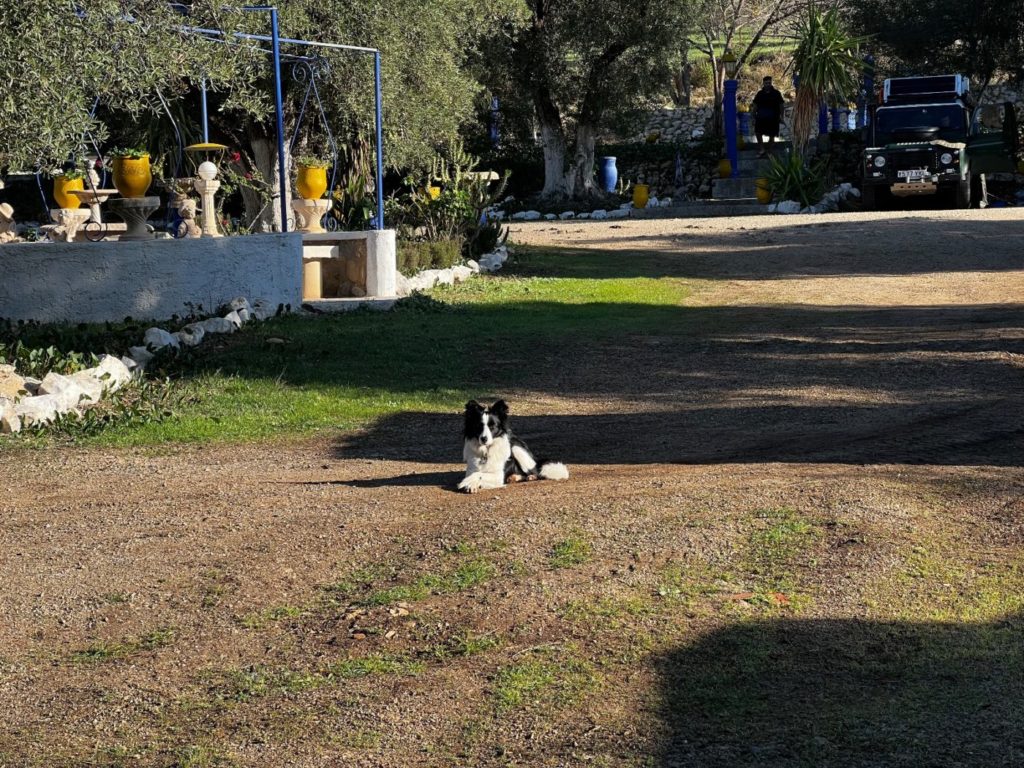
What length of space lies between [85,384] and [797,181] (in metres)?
22.2

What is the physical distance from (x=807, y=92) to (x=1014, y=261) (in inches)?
493

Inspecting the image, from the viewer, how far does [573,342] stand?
12750 millimetres

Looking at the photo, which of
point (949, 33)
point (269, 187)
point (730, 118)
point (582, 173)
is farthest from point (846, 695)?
point (949, 33)

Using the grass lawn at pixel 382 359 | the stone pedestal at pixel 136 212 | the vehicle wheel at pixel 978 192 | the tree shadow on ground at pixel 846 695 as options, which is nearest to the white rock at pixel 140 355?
the grass lawn at pixel 382 359

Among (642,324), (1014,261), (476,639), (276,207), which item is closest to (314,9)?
(276,207)

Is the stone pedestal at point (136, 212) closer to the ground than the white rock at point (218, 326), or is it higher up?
higher up

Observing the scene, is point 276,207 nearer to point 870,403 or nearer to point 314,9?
point 314,9

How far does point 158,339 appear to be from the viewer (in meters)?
11.7

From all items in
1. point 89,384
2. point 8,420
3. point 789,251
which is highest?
point 789,251

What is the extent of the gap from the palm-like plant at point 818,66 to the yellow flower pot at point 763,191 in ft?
3.92

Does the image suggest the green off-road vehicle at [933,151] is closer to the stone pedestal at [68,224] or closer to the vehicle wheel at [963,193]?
the vehicle wheel at [963,193]

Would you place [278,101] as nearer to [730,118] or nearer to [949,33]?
[730,118]

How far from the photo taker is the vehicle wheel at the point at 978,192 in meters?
28.8

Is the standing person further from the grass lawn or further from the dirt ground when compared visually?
the dirt ground
